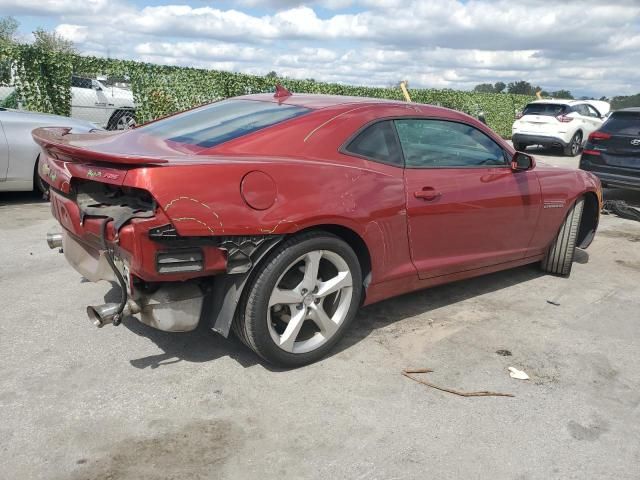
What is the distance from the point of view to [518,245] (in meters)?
4.61

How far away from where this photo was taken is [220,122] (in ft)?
12.0

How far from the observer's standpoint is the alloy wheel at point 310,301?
3.18m

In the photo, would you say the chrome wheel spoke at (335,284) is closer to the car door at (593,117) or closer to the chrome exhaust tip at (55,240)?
the chrome exhaust tip at (55,240)

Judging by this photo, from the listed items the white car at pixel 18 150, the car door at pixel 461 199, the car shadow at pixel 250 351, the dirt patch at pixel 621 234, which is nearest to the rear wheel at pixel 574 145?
the dirt patch at pixel 621 234

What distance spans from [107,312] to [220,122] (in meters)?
1.40

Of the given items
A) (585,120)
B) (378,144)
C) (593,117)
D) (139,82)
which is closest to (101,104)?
(139,82)

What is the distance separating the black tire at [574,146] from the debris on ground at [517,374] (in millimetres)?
14488

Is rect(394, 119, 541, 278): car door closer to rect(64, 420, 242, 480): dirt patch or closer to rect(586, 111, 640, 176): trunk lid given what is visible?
rect(64, 420, 242, 480): dirt patch

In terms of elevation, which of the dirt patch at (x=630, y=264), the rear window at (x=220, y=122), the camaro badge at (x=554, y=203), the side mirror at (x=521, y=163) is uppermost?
the rear window at (x=220, y=122)

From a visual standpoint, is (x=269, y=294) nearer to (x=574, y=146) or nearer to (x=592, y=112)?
(x=574, y=146)

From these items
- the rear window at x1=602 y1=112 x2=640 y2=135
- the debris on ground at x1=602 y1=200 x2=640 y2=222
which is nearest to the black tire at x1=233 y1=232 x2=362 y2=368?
the debris on ground at x1=602 y1=200 x2=640 y2=222

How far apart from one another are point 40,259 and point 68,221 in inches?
80.0

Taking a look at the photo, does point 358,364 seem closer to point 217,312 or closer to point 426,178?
point 217,312

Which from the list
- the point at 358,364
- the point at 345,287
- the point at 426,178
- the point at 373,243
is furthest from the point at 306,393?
the point at 426,178
